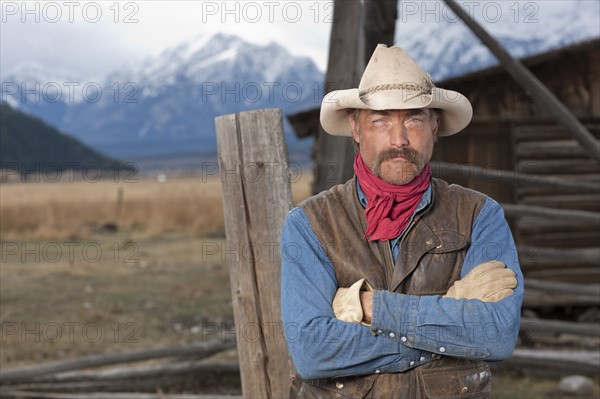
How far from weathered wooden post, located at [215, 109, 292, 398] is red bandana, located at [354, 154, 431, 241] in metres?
0.79

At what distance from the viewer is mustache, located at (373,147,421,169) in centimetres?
239

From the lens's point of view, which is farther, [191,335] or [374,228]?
[191,335]

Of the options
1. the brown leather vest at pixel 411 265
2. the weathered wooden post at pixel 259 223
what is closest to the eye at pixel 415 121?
the brown leather vest at pixel 411 265

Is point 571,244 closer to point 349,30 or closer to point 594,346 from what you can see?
point 594,346

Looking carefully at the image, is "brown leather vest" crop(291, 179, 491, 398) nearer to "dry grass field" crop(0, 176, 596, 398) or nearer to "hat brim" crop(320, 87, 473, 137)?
"hat brim" crop(320, 87, 473, 137)

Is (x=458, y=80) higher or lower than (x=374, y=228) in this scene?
higher

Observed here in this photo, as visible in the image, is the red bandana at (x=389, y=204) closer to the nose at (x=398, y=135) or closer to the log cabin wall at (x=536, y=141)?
the nose at (x=398, y=135)

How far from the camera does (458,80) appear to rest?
28.7 feet

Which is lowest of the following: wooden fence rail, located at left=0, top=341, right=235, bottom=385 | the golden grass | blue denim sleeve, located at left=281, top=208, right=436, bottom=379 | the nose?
wooden fence rail, located at left=0, top=341, right=235, bottom=385

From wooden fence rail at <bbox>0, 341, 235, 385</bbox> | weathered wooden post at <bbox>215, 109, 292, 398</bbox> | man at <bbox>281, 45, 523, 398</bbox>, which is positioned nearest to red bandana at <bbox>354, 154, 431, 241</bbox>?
man at <bbox>281, 45, 523, 398</bbox>

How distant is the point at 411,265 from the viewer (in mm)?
2393

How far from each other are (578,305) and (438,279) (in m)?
7.25

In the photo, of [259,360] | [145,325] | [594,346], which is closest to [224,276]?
[145,325]

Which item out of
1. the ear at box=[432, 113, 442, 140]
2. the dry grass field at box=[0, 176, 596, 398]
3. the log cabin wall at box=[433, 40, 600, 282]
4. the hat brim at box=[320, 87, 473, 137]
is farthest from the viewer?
the log cabin wall at box=[433, 40, 600, 282]
